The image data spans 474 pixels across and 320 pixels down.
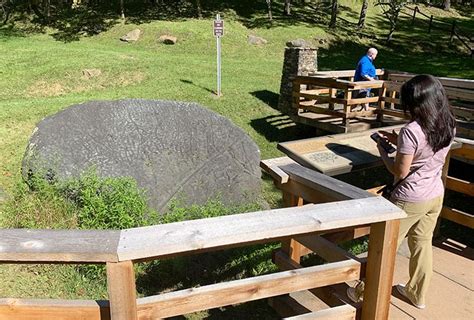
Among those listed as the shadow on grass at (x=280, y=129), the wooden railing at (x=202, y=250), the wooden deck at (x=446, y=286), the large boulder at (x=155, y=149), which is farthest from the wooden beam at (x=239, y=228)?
the shadow on grass at (x=280, y=129)

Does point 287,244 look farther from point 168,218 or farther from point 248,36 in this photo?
point 248,36

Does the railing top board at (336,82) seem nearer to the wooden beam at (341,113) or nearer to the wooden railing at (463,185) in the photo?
the wooden beam at (341,113)

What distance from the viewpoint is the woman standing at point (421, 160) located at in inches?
122

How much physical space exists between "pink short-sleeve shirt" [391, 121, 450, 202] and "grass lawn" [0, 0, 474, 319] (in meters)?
3.14

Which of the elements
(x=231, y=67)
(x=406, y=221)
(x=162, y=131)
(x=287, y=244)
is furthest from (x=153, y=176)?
(x=231, y=67)

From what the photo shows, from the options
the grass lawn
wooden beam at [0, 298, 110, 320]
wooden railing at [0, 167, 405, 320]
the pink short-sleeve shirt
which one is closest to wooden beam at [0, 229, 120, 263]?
wooden railing at [0, 167, 405, 320]

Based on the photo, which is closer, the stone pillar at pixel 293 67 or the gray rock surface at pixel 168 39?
the stone pillar at pixel 293 67

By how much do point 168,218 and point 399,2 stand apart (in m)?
24.6

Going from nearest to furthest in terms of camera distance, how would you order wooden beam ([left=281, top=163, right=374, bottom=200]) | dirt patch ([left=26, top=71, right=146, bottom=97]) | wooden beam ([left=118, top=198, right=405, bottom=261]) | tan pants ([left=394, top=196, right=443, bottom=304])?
wooden beam ([left=118, top=198, right=405, bottom=261])
wooden beam ([left=281, top=163, right=374, bottom=200])
tan pants ([left=394, top=196, right=443, bottom=304])
dirt patch ([left=26, top=71, right=146, bottom=97])

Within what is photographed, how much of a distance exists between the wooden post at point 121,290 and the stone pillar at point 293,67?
34.5 feet

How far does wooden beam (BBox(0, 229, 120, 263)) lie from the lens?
1864mm

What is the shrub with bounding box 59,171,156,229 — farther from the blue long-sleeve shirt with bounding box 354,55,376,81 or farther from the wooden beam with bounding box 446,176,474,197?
the blue long-sleeve shirt with bounding box 354,55,376,81

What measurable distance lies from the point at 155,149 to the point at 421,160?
5491mm

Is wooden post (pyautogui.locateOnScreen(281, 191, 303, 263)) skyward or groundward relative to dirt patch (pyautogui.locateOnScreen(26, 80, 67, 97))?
skyward
